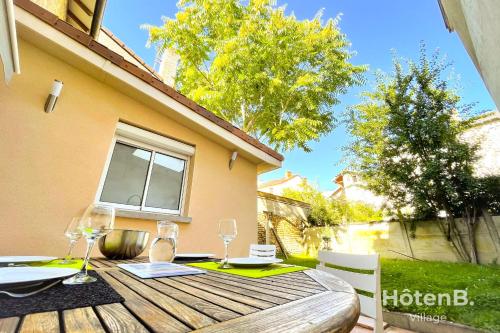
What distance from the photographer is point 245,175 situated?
4.25 metres

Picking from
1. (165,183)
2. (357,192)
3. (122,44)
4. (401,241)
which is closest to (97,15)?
(122,44)

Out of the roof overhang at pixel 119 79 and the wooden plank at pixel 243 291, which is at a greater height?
the roof overhang at pixel 119 79

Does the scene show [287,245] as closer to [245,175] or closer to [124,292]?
[245,175]

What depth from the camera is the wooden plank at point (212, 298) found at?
56 centimetres

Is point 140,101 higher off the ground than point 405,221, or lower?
higher

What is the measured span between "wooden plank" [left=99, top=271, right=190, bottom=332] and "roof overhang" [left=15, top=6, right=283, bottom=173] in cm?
290

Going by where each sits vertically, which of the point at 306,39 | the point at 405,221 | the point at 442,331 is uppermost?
the point at 306,39

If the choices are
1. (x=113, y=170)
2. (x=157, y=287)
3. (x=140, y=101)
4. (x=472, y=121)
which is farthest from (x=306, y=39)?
(x=157, y=287)

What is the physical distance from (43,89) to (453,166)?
8.73m

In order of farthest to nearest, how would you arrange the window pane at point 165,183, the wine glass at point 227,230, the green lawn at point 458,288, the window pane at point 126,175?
1. the window pane at point 165,183
2. the window pane at point 126,175
3. the green lawn at point 458,288
4. the wine glass at point 227,230

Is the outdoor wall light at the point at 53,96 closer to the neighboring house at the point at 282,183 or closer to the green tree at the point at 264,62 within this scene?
the green tree at the point at 264,62

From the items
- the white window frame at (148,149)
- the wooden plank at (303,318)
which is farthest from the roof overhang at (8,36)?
the wooden plank at (303,318)

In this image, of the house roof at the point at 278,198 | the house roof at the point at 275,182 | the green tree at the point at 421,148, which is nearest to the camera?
the green tree at the point at 421,148

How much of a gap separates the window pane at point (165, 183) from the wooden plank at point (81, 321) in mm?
2832
